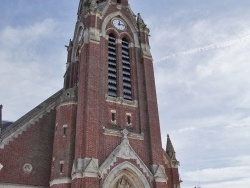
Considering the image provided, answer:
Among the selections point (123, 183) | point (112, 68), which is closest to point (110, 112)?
point (112, 68)

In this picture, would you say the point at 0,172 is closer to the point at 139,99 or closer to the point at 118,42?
the point at 139,99

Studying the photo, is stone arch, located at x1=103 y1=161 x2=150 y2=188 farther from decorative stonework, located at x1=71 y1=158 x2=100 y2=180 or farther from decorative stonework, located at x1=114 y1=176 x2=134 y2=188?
decorative stonework, located at x1=71 y1=158 x2=100 y2=180

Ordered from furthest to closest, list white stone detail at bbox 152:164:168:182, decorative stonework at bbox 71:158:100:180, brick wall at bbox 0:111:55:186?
1. white stone detail at bbox 152:164:168:182
2. brick wall at bbox 0:111:55:186
3. decorative stonework at bbox 71:158:100:180

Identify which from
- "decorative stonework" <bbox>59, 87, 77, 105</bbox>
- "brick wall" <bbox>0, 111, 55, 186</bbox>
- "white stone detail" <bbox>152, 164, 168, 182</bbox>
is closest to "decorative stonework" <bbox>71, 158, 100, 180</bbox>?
"brick wall" <bbox>0, 111, 55, 186</bbox>

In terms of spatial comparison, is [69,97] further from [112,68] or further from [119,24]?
[119,24]

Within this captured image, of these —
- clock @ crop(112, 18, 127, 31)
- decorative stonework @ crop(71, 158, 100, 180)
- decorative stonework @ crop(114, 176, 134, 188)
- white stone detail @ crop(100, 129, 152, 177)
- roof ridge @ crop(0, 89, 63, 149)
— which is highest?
clock @ crop(112, 18, 127, 31)

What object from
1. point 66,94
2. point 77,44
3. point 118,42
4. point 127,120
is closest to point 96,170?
point 127,120

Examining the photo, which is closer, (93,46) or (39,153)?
(39,153)

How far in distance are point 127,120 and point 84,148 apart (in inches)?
194

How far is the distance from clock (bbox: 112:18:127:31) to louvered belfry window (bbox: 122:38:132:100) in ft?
3.85

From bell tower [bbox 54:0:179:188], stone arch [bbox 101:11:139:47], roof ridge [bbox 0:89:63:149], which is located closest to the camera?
bell tower [bbox 54:0:179:188]

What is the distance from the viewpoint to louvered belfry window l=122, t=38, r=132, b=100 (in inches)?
1035

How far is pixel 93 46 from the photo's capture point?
85.1ft

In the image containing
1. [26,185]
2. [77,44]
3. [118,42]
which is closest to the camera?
[26,185]
